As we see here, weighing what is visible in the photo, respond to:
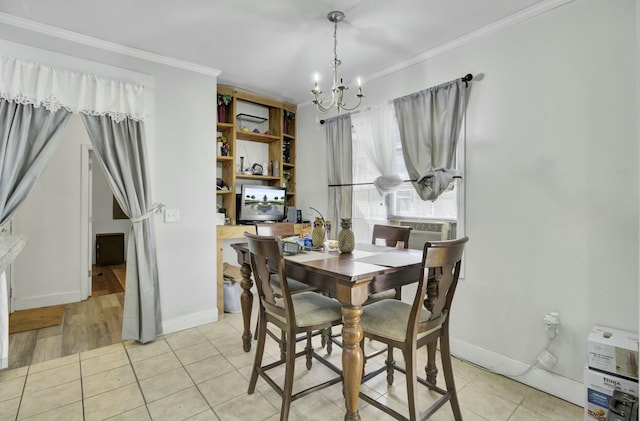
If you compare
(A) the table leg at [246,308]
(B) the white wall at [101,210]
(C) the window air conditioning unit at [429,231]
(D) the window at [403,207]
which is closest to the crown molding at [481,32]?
(D) the window at [403,207]

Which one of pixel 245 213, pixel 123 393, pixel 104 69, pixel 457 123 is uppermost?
pixel 104 69

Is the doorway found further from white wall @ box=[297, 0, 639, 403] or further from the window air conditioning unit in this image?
white wall @ box=[297, 0, 639, 403]

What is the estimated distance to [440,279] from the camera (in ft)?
5.21

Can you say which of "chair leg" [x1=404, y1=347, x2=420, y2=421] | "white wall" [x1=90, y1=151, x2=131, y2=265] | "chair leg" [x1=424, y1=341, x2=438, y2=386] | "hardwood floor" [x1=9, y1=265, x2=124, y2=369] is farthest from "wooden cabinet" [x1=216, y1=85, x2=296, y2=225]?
"white wall" [x1=90, y1=151, x2=131, y2=265]

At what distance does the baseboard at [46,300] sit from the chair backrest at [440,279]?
4.14m

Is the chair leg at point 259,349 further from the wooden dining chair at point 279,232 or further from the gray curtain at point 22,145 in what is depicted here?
the gray curtain at point 22,145

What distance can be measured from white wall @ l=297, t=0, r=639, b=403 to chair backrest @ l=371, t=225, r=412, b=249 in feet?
1.65

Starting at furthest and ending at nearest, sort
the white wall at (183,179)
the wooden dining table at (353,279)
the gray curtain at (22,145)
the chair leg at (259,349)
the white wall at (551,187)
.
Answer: the white wall at (183,179)
the gray curtain at (22,145)
the chair leg at (259,349)
the white wall at (551,187)
the wooden dining table at (353,279)

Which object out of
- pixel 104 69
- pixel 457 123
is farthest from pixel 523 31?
pixel 104 69

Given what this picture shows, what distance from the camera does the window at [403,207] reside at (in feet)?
8.64

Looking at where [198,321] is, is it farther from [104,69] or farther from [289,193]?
[104,69]

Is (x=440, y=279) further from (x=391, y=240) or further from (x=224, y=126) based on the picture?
(x=224, y=126)

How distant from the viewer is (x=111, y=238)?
6031 mm

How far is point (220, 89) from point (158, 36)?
100cm
